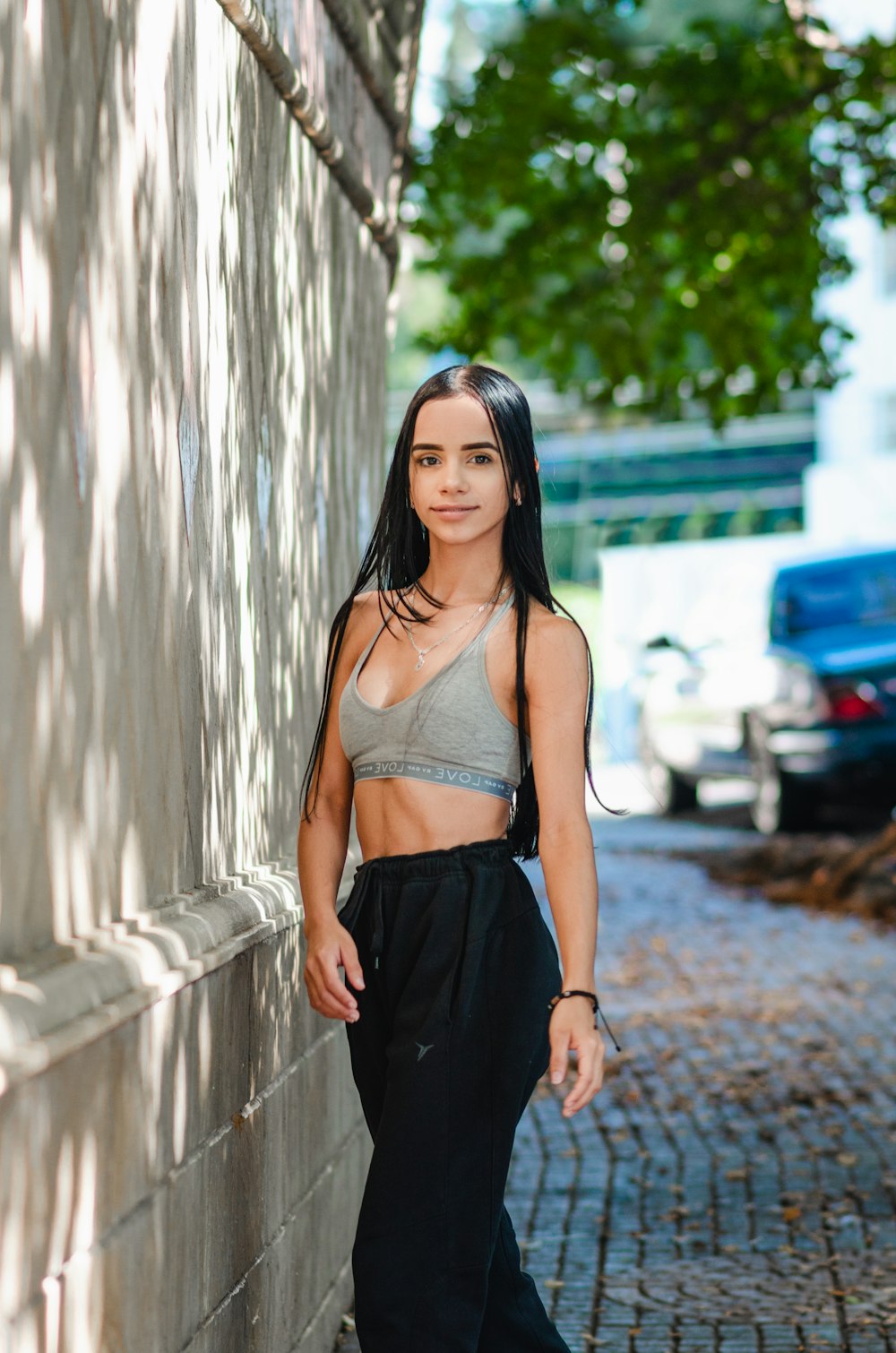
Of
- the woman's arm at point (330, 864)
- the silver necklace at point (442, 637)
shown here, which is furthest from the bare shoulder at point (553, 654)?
the woman's arm at point (330, 864)

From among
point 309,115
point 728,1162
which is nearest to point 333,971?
point 309,115

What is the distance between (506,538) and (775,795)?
12684mm

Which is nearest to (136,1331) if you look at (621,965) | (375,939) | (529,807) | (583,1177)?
(375,939)

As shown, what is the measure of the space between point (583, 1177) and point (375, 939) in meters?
3.57

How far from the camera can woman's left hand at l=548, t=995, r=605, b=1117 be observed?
312 centimetres

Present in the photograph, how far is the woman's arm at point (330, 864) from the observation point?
3.27 meters

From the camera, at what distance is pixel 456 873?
3.29 m

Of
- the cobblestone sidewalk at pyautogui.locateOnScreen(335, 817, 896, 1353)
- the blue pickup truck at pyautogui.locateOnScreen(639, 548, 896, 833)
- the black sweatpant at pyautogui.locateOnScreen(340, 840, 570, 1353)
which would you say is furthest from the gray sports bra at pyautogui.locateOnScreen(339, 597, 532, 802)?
the blue pickup truck at pyautogui.locateOnScreen(639, 548, 896, 833)

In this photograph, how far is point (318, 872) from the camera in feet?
11.4

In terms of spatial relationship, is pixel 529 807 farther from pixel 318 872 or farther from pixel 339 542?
pixel 339 542

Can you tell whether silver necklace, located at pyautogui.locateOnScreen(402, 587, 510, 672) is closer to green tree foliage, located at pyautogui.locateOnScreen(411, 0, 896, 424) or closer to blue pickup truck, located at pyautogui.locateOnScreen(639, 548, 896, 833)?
blue pickup truck, located at pyautogui.locateOnScreen(639, 548, 896, 833)

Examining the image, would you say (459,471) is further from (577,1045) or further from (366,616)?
(577,1045)

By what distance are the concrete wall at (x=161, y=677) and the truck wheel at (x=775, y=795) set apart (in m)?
10.9

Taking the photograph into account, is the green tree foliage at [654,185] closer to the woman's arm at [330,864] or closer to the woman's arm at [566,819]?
the woman's arm at [330,864]
